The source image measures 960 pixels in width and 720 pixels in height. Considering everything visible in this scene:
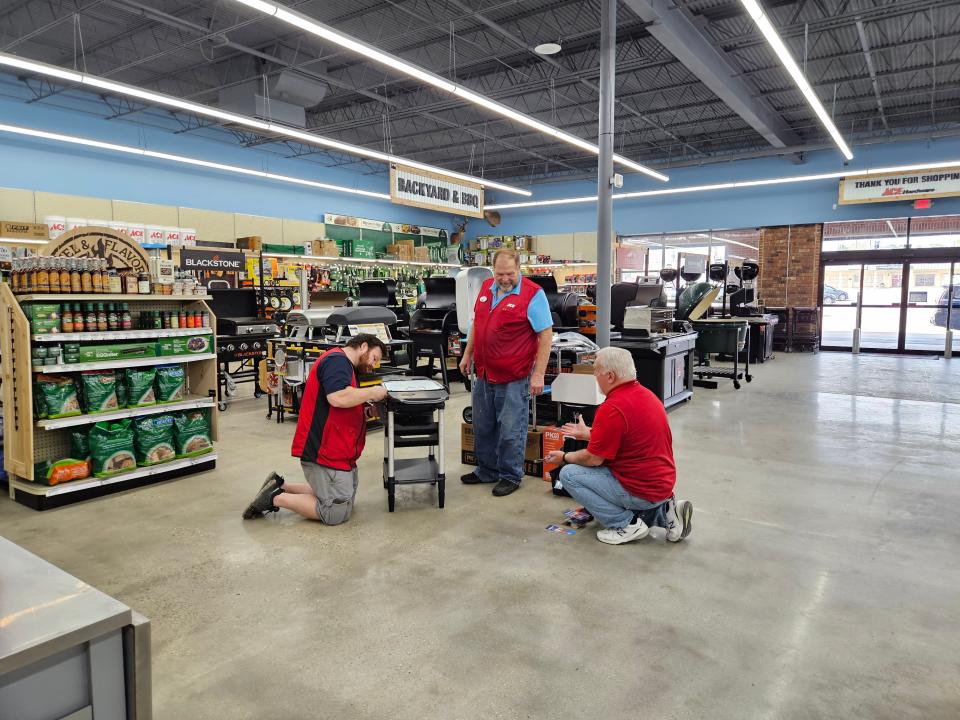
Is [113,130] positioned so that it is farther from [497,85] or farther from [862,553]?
[862,553]

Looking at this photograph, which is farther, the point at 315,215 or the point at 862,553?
the point at 315,215

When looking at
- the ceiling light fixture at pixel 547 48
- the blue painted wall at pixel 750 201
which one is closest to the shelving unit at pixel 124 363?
the ceiling light fixture at pixel 547 48

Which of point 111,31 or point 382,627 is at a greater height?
point 111,31

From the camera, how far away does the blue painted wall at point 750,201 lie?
13258 millimetres

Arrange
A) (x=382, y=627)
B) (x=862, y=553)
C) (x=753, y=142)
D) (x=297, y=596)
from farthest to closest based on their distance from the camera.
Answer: (x=753, y=142), (x=862, y=553), (x=297, y=596), (x=382, y=627)

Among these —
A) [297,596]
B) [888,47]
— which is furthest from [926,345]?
[297,596]

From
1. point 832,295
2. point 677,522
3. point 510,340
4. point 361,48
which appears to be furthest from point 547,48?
point 832,295

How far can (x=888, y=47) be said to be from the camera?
29.9ft

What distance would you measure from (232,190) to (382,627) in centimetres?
1297

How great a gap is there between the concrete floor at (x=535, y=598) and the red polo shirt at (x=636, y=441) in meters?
0.37

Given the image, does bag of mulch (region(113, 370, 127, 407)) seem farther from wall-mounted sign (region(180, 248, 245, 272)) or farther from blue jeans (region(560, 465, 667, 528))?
wall-mounted sign (region(180, 248, 245, 272))

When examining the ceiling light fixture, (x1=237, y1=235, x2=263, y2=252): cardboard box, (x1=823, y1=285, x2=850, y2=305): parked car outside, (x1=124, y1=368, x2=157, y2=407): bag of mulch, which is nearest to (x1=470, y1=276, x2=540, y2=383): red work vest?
(x1=124, y1=368, x2=157, y2=407): bag of mulch

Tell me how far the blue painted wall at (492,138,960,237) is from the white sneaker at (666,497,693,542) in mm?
11589

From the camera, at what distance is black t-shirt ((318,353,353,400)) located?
11.2 feet
